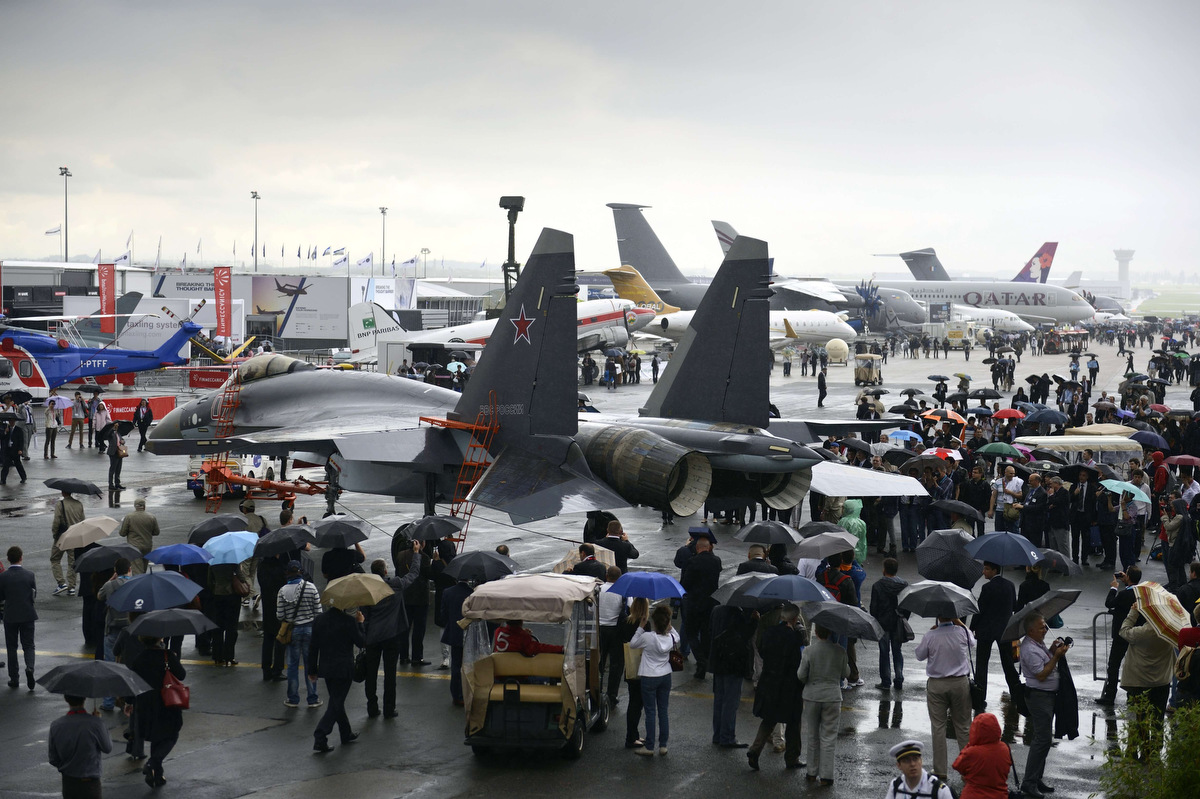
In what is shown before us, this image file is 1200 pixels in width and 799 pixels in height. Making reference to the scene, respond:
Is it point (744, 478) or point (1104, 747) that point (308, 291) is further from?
point (1104, 747)

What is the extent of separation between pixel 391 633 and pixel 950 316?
84699 mm

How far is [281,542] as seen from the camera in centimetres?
1202

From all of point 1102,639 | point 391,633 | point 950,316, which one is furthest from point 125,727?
point 950,316

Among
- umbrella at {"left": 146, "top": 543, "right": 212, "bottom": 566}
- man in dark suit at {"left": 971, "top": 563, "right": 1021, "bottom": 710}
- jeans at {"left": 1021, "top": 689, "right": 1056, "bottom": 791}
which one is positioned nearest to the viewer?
jeans at {"left": 1021, "top": 689, "right": 1056, "bottom": 791}

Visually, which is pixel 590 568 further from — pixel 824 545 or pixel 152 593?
pixel 152 593

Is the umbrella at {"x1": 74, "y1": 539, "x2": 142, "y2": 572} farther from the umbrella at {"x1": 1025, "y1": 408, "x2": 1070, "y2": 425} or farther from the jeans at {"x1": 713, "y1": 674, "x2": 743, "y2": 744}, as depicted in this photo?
the umbrella at {"x1": 1025, "y1": 408, "x2": 1070, "y2": 425}

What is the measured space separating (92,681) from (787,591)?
5.88m

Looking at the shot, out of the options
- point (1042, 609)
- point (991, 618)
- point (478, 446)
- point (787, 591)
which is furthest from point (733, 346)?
point (1042, 609)

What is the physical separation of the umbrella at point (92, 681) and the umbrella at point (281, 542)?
4088mm

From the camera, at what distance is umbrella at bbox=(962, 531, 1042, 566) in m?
11.4

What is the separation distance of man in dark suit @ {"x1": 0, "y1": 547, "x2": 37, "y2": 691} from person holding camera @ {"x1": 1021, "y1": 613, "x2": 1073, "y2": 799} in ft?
33.5

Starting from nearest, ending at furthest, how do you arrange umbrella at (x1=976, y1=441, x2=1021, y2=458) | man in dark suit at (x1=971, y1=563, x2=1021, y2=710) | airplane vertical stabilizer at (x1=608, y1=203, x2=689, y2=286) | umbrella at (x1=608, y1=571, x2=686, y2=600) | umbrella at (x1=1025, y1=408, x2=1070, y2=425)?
umbrella at (x1=608, y1=571, x2=686, y2=600), man in dark suit at (x1=971, y1=563, x2=1021, y2=710), umbrella at (x1=976, y1=441, x2=1021, y2=458), umbrella at (x1=1025, y1=408, x2=1070, y2=425), airplane vertical stabilizer at (x1=608, y1=203, x2=689, y2=286)

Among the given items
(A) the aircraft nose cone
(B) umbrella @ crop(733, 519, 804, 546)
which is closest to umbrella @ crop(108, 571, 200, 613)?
(B) umbrella @ crop(733, 519, 804, 546)

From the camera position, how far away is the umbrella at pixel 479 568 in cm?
1087
